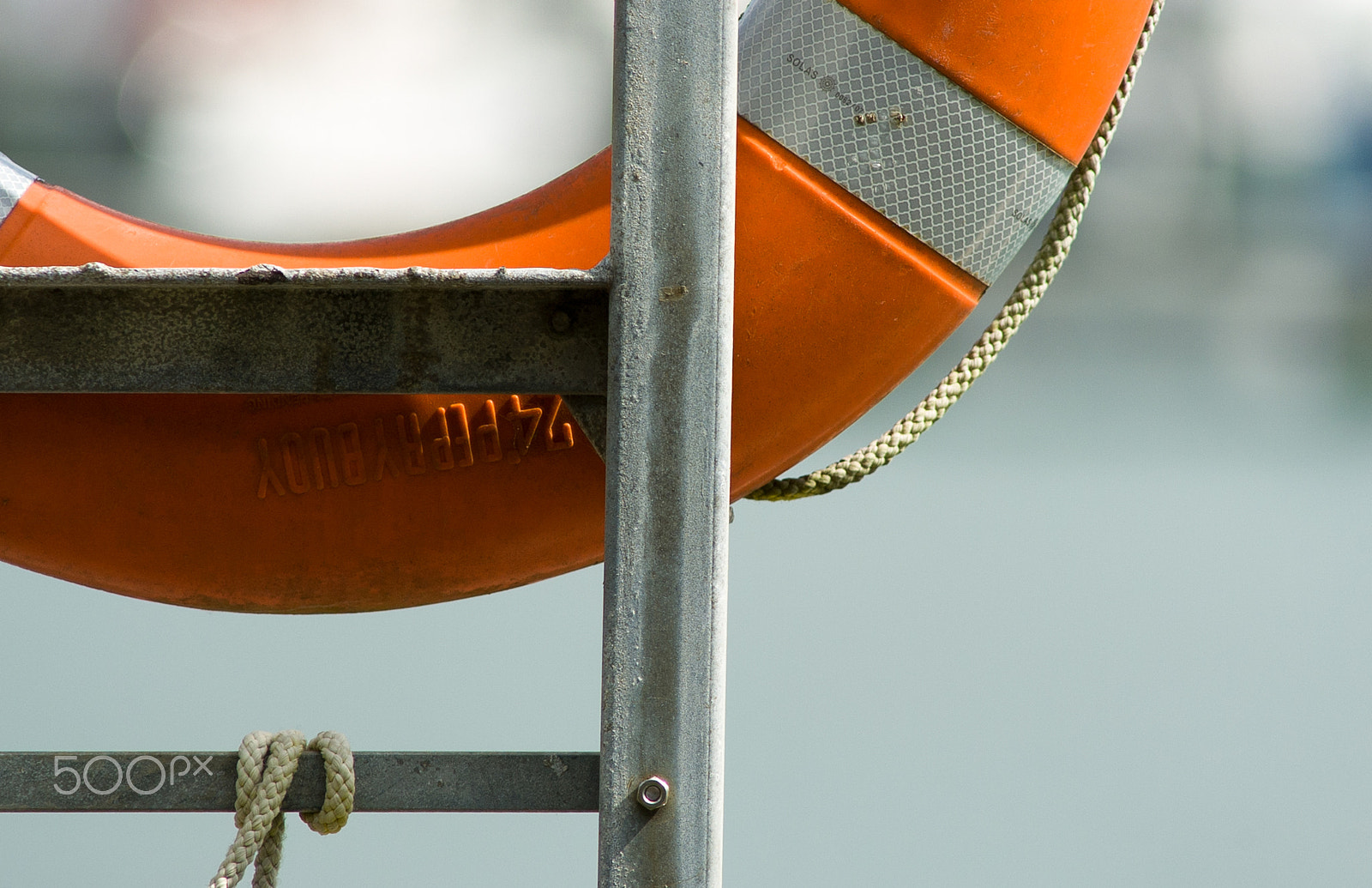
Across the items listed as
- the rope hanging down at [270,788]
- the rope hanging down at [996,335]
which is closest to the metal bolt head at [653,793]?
the rope hanging down at [270,788]

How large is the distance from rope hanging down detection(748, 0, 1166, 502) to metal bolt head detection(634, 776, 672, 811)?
0.98 ft

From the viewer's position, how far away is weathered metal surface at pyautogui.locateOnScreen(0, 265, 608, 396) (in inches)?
24.4

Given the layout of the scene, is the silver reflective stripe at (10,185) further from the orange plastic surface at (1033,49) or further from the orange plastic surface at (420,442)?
the orange plastic surface at (1033,49)

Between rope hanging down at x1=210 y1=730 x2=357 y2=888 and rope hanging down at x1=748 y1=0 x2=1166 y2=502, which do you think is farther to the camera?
rope hanging down at x1=748 y1=0 x2=1166 y2=502

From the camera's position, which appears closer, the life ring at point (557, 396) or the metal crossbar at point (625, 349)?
the metal crossbar at point (625, 349)

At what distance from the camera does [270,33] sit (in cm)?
439

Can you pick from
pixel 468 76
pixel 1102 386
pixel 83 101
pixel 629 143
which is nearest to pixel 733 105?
pixel 629 143

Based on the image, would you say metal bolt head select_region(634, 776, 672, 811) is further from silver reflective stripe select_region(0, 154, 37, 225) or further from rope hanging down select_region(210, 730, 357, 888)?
silver reflective stripe select_region(0, 154, 37, 225)

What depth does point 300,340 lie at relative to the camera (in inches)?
24.6

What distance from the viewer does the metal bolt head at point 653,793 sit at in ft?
2.00

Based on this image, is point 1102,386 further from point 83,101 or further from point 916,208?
point 916,208

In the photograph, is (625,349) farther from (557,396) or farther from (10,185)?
(10,185)

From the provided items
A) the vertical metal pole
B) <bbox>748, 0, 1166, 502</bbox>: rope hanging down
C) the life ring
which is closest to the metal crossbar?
the vertical metal pole

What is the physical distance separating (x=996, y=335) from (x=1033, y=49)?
214mm
